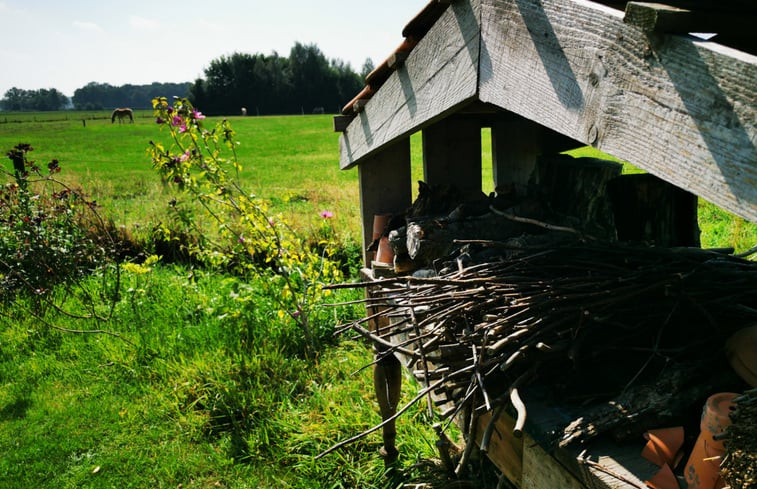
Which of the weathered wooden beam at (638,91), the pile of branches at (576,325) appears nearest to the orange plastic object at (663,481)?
the pile of branches at (576,325)

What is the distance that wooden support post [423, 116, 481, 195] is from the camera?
388 cm

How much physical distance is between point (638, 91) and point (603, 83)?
11 centimetres

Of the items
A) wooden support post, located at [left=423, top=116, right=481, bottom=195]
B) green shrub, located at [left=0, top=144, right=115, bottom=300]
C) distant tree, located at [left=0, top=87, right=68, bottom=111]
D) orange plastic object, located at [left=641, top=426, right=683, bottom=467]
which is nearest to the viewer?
orange plastic object, located at [left=641, top=426, right=683, bottom=467]

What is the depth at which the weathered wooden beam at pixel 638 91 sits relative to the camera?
1169 millimetres

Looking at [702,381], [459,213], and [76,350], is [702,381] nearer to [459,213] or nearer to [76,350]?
[459,213]

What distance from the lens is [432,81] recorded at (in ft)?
7.89

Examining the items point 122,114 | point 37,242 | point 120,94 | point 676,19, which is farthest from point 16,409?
point 120,94

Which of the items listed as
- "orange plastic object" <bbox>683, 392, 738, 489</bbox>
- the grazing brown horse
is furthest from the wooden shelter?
the grazing brown horse

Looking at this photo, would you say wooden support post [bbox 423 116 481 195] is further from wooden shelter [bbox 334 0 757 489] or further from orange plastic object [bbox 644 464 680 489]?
orange plastic object [bbox 644 464 680 489]

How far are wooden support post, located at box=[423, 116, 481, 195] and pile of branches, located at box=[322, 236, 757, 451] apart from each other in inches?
70.2

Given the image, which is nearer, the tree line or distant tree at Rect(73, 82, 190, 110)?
the tree line

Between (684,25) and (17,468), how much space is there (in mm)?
5016

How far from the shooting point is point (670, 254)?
2.30 metres

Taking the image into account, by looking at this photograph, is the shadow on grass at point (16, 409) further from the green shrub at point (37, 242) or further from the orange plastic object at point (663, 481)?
the orange plastic object at point (663, 481)
